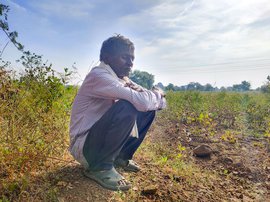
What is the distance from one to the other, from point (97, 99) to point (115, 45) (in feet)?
1.57

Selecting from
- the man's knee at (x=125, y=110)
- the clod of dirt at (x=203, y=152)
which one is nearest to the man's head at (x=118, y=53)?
the man's knee at (x=125, y=110)

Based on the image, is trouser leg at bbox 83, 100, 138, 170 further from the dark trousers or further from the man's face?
the man's face

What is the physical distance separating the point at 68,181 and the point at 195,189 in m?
1.16

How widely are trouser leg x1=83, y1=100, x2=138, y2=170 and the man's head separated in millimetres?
390

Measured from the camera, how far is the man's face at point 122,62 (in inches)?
87.6

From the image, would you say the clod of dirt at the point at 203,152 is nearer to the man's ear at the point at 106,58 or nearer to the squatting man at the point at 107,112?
the squatting man at the point at 107,112

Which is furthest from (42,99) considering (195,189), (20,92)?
(195,189)

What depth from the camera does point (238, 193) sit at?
2.64 metres

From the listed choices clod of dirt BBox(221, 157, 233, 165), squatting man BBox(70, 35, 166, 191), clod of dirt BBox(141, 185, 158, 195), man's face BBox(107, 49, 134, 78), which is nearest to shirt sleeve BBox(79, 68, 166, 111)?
squatting man BBox(70, 35, 166, 191)

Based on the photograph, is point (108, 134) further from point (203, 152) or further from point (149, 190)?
point (203, 152)

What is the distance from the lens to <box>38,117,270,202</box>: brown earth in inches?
81.2

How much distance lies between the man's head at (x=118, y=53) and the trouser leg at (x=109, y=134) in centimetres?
39

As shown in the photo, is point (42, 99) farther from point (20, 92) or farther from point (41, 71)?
point (20, 92)

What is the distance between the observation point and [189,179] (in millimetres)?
2639
